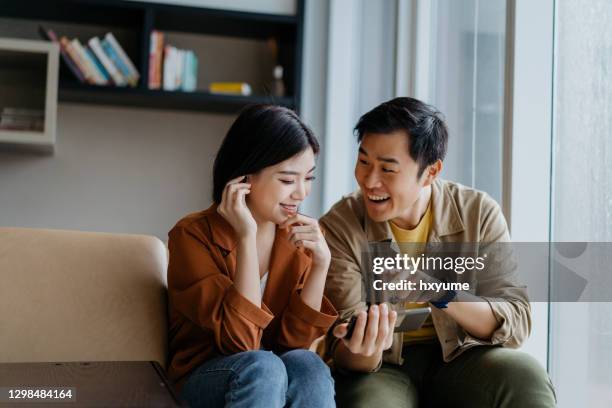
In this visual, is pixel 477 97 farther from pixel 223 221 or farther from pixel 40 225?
pixel 40 225

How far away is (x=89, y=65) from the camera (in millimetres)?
3059

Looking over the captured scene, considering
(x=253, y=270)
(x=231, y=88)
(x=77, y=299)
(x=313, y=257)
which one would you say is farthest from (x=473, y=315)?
(x=231, y=88)

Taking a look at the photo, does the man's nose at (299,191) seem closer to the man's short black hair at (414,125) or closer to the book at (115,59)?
the man's short black hair at (414,125)

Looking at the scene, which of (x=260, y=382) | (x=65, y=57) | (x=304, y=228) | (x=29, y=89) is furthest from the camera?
(x=29, y=89)

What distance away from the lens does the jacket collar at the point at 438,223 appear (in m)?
1.69

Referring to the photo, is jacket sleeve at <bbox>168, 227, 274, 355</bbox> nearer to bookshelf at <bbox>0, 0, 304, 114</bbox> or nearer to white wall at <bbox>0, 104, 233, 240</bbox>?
bookshelf at <bbox>0, 0, 304, 114</bbox>

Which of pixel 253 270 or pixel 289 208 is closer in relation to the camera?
pixel 253 270

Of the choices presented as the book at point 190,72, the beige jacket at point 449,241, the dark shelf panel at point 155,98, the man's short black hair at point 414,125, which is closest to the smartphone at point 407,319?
the beige jacket at point 449,241

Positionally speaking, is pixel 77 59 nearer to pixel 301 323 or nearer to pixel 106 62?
pixel 106 62

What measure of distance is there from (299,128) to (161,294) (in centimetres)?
49

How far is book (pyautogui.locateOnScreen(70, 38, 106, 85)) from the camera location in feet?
10.00

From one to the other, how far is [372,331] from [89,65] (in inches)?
82.1

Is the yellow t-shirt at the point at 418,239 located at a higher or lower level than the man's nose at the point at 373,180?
lower

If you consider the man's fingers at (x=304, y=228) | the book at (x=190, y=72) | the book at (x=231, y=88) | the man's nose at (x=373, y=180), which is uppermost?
the book at (x=190, y=72)
